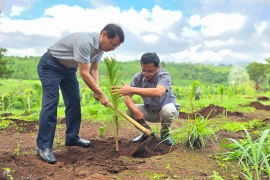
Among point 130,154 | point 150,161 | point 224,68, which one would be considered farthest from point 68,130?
point 224,68

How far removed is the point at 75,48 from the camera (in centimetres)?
390

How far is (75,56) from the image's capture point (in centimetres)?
386

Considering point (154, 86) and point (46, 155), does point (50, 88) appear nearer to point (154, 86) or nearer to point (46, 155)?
point (46, 155)

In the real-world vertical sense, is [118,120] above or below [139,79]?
below

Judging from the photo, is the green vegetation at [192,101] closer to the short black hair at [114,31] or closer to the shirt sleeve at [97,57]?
the shirt sleeve at [97,57]

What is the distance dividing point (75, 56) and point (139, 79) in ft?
3.78

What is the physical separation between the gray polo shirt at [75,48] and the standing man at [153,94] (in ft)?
1.83

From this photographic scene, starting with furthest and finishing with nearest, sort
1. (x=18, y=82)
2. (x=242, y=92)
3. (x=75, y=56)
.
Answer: (x=18, y=82) < (x=242, y=92) < (x=75, y=56)

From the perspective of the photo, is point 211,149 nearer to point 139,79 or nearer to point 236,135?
point 236,135

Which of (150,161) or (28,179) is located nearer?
(28,179)

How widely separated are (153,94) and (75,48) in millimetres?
1130

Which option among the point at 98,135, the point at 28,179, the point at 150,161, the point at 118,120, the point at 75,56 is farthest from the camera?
the point at 98,135

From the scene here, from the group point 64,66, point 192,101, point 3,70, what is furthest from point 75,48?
point 3,70

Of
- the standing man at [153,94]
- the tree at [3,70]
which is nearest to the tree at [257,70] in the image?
the tree at [3,70]
